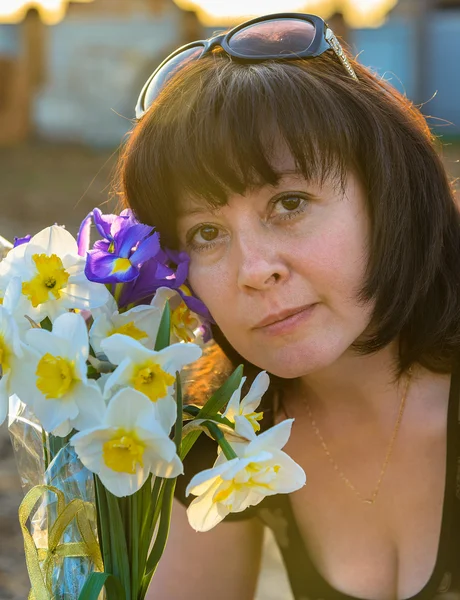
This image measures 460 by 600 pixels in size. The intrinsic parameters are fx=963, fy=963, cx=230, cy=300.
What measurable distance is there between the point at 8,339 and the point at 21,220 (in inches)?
354

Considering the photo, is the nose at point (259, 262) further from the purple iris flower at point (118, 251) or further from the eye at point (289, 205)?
the purple iris flower at point (118, 251)

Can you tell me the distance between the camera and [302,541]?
226 centimetres

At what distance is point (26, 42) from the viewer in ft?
57.9

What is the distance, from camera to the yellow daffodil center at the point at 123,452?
1.18 m

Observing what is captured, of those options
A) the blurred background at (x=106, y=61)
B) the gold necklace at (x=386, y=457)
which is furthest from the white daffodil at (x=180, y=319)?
the blurred background at (x=106, y=61)

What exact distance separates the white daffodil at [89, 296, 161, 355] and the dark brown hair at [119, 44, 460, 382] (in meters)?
0.41

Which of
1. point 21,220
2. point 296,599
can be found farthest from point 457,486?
point 21,220

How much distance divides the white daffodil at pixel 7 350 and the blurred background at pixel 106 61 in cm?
1209

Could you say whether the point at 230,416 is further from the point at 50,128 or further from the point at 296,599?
the point at 50,128

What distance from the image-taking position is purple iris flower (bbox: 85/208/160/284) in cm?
135

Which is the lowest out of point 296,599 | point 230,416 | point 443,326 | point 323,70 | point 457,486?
point 296,599

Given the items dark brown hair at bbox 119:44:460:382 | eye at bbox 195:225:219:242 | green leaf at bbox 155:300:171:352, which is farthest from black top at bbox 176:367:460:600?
green leaf at bbox 155:300:171:352

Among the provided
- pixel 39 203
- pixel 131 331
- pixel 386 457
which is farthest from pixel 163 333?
pixel 39 203

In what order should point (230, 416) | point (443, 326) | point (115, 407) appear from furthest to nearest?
point (443, 326) → point (230, 416) → point (115, 407)
